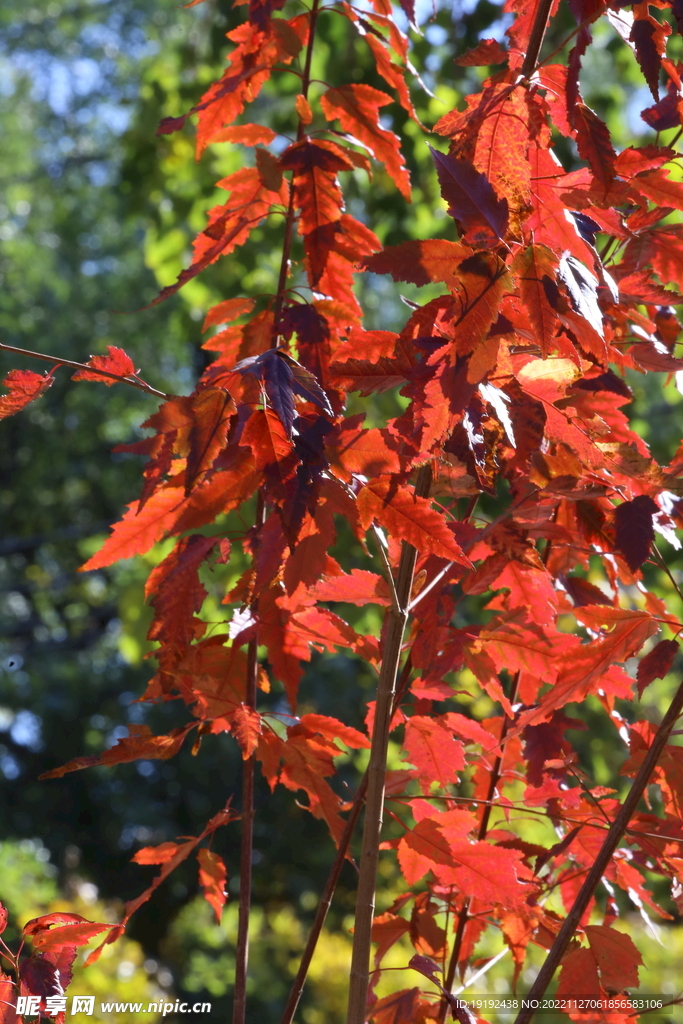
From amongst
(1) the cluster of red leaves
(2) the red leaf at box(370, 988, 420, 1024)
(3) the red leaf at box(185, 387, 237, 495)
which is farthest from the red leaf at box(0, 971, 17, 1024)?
(3) the red leaf at box(185, 387, 237, 495)

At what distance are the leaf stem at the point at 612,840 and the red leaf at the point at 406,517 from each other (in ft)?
0.63

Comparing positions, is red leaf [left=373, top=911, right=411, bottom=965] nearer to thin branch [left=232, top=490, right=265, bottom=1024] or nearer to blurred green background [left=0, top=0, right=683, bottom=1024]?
thin branch [left=232, top=490, right=265, bottom=1024]

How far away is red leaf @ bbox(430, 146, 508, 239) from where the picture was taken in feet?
1.68

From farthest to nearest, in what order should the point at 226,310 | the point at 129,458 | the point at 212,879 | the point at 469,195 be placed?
the point at 129,458 → the point at 226,310 → the point at 212,879 → the point at 469,195

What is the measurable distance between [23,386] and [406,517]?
268 mm

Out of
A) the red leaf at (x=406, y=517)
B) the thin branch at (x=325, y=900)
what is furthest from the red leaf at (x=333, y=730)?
the red leaf at (x=406, y=517)

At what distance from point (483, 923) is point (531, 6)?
72cm

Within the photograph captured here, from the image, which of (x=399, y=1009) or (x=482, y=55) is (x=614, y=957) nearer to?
(x=399, y=1009)

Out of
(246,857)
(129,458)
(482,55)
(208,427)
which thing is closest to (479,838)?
(246,857)

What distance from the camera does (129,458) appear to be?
9.67 meters

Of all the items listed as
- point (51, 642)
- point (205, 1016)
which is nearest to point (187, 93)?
point (205, 1016)

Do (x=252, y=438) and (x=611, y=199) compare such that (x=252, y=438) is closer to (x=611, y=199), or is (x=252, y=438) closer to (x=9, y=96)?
(x=611, y=199)

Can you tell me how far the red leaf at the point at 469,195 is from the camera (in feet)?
1.68

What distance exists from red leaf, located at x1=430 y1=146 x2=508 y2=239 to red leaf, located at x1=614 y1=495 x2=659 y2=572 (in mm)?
191
